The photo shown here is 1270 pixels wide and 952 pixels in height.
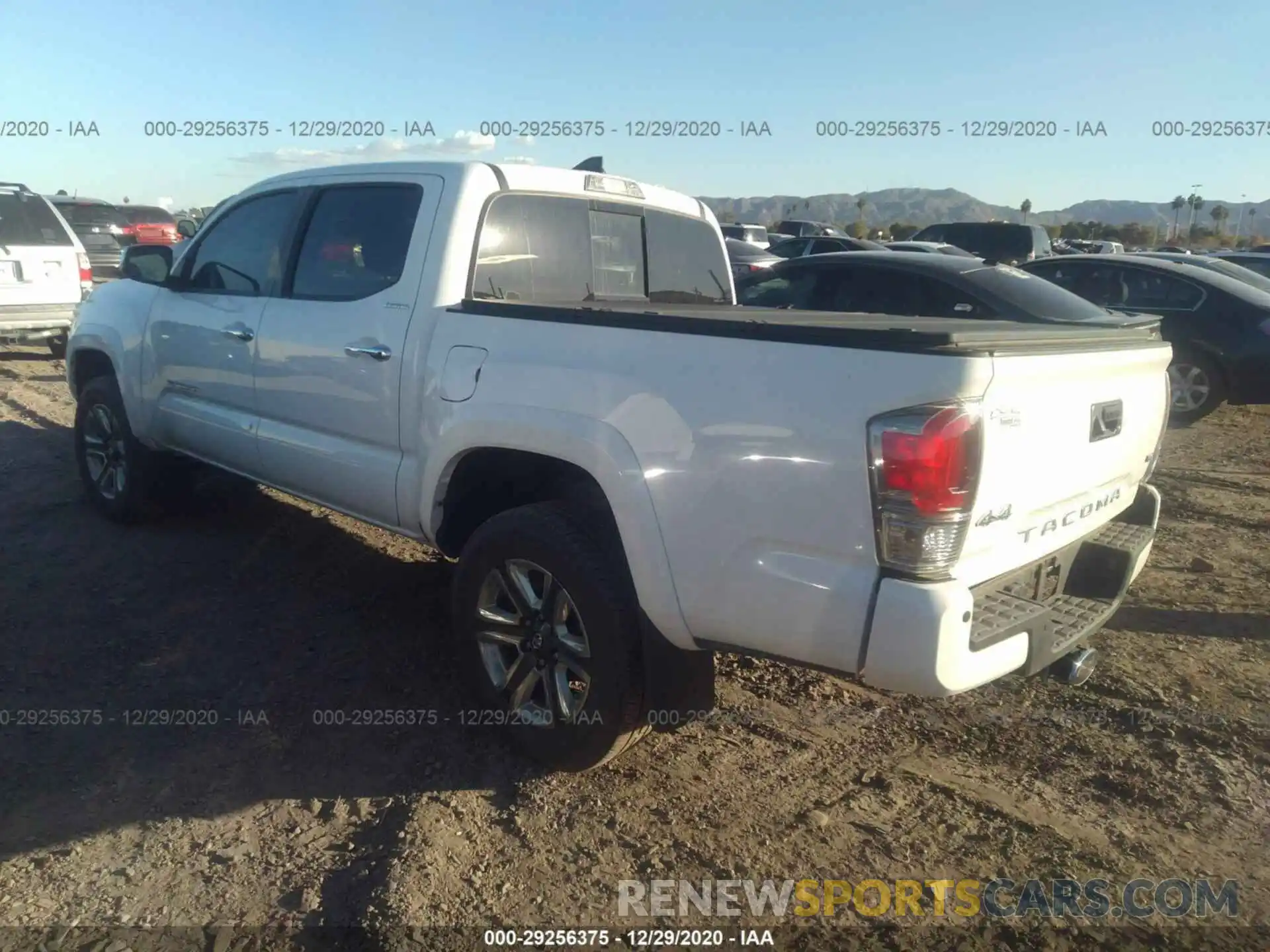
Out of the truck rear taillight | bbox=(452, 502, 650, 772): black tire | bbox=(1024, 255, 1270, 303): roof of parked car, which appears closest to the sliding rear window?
bbox=(452, 502, 650, 772): black tire

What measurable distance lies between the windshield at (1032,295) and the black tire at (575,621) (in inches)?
196

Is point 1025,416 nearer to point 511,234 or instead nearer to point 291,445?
point 511,234

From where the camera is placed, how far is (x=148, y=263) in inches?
201

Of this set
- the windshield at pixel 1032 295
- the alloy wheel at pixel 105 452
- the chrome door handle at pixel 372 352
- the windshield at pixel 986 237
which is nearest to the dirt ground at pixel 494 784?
the alloy wheel at pixel 105 452

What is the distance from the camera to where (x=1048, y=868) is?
2.80 meters

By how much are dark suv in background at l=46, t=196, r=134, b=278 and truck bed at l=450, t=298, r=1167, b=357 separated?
14.3 m

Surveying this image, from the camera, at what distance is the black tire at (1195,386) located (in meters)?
9.32

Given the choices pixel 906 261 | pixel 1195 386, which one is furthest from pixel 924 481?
pixel 1195 386

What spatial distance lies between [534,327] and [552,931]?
5.77 ft

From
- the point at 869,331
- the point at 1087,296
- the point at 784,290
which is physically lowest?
the point at 1087,296

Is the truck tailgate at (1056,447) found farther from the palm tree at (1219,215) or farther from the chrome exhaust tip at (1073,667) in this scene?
the palm tree at (1219,215)

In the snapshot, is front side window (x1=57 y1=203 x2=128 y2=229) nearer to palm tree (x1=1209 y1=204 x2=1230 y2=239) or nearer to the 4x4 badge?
the 4x4 badge

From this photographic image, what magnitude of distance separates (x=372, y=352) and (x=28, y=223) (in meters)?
8.68

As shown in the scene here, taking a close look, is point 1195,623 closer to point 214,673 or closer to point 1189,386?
point 214,673
